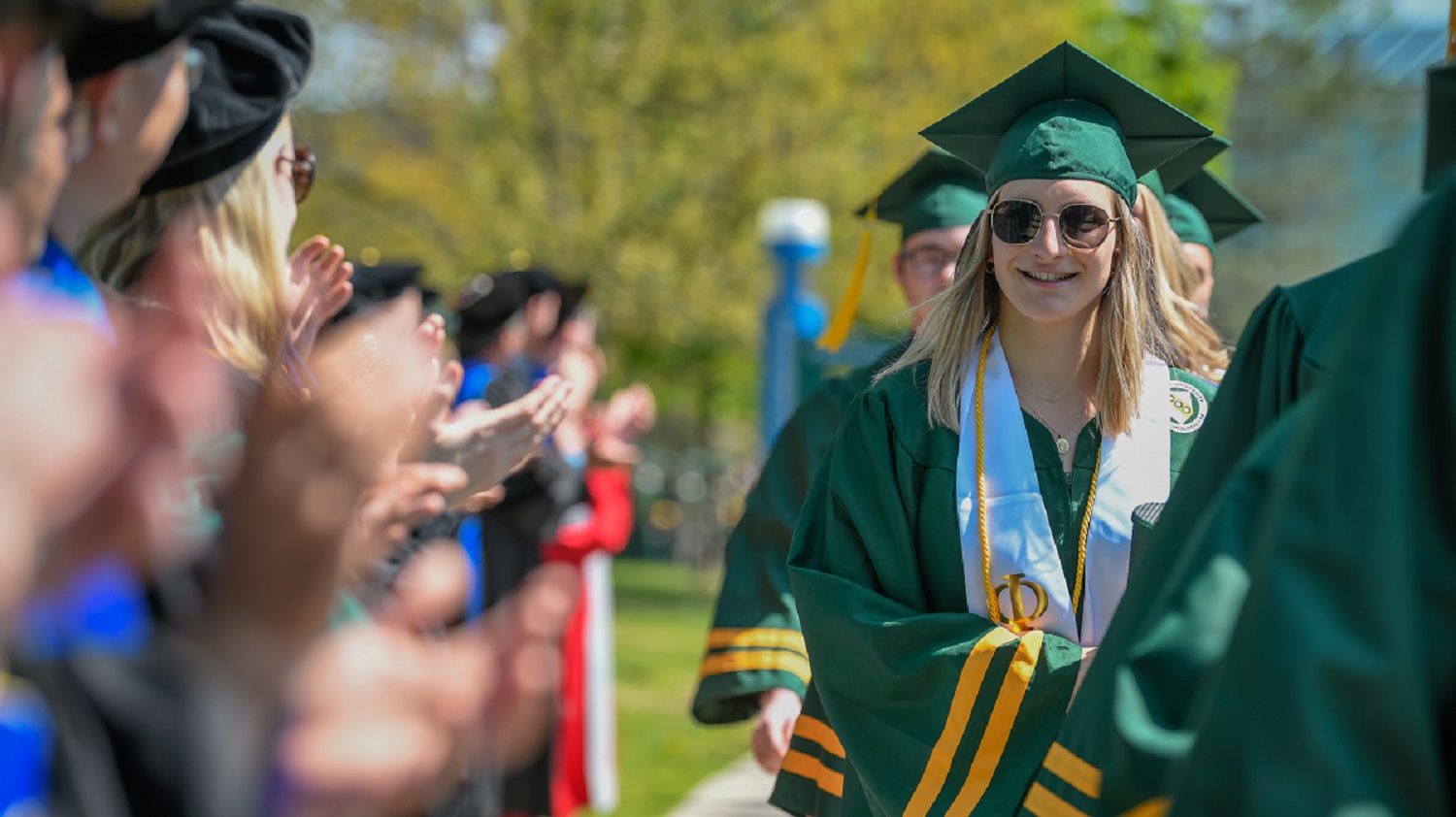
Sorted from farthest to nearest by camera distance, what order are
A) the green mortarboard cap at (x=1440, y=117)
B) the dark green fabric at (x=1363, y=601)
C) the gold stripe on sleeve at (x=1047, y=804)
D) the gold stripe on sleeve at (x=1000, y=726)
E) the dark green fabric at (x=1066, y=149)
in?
the dark green fabric at (x=1066, y=149), the gold stripe on sleeve at (x=1000, y=726), the gold stripe on sleeve at (x=1047, y=804), the green mortarboard cap at (x=1440, y=117), the dark green fabric at (x=1363, y=601)

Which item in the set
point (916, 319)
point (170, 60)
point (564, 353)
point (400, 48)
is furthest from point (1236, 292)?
point (170, 60)

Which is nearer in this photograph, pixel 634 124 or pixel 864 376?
pixel 864 376

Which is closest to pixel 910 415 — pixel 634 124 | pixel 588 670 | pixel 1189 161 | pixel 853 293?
pixel 1189 161

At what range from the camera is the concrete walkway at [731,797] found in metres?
6.44

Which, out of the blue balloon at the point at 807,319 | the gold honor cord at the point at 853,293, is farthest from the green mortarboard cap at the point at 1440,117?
the blue balloon at the point at 807,319

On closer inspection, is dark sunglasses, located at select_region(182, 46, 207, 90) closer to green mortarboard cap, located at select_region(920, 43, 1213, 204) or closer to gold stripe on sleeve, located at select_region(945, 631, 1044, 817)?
green mortarboard cap, located at select_region(920, 43, 1213, 204)

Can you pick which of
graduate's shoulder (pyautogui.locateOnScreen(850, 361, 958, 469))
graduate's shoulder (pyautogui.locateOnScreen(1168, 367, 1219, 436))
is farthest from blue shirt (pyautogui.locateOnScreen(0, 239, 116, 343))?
graduate's shoulder (pyautogui.locateOnScreen(1168, 367, 1219, 436))

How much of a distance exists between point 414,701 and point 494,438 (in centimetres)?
183

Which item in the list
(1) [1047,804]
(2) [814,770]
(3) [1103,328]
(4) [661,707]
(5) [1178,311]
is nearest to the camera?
(1) [1047,804]

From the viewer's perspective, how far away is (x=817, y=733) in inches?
119

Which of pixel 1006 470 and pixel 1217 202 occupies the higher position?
pixel 1217 202

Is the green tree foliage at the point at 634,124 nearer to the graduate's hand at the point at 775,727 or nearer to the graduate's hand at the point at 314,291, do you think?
the graduate's hand at the point at 775,727

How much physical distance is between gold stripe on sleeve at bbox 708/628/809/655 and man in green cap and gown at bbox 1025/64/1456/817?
1616mm

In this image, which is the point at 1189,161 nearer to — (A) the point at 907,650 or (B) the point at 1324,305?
(A) the point at 907,650
